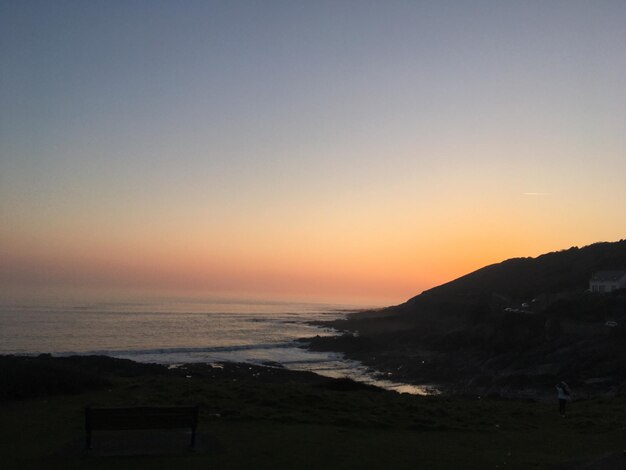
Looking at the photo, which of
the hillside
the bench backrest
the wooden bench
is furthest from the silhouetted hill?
the bench backrest

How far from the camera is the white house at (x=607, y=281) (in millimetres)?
66125

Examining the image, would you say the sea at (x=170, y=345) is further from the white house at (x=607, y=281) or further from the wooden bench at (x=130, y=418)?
the white house at (x=607, y=281)

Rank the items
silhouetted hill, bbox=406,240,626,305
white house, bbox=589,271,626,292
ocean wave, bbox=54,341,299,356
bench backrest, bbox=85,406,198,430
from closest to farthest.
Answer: bench backrest, bbox=85,406,198,430 < ocean wave, bbox=54,341,299,356 < white house, bbox=589,271,626,292 < silhouetted hill, bbox=406,240,626,305

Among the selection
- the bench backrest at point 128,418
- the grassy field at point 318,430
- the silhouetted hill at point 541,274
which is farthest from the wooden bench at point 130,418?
the silhouetted hill at point 541,274

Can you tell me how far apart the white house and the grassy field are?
174 feet

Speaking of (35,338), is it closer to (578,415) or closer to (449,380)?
(449,380)

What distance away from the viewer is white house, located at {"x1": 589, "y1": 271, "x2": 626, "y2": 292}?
66.1m

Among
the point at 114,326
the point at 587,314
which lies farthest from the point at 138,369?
the point at 114,326

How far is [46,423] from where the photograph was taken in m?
12.3

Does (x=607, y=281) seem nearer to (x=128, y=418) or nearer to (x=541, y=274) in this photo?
(x=541, y=274)

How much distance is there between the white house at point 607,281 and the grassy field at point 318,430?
53.2m

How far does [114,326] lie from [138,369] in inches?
2357

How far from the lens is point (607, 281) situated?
68375 mm

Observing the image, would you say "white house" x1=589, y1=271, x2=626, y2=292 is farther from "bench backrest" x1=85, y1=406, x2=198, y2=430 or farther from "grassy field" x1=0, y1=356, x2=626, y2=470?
"bench backrest" x1=85, y1=406, x2=198, y2=430
